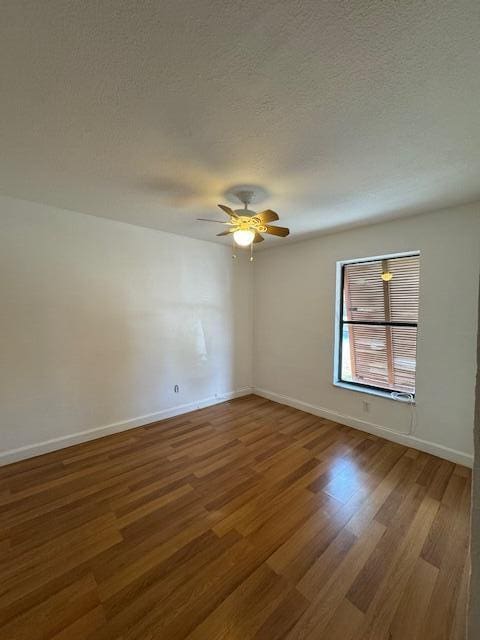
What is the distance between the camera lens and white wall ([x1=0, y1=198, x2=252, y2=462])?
250 centimetres

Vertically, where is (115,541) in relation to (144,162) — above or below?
below

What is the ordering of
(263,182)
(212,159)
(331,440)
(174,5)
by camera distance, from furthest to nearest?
(331,440)
(263,182)
(212,159)
(174,5)

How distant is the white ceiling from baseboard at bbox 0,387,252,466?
8.22 ft

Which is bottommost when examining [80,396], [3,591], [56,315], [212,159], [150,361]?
[3,591]

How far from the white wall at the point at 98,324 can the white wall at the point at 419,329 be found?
2.88 feet

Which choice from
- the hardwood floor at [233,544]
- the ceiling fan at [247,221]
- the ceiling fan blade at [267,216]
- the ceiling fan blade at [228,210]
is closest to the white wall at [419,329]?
the hardwood floor at [233,544]

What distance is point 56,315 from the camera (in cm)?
270

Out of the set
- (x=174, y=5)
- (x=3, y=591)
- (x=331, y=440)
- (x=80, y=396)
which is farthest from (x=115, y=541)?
(x=174, y=5)

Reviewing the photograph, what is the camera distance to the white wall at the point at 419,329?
2.47 meters

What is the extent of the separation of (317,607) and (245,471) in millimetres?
1134

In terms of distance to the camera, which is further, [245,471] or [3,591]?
[245,471]

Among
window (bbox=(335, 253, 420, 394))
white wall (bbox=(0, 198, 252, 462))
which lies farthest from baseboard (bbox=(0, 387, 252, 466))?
window (bbox=(335, 253, 420, 394))

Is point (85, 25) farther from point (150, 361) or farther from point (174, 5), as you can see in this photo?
point (150, 361)

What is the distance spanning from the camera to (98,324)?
9.73 ft
